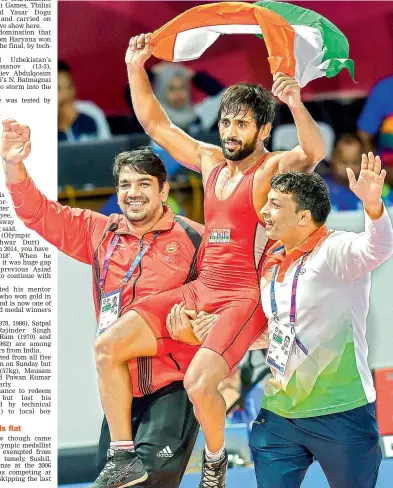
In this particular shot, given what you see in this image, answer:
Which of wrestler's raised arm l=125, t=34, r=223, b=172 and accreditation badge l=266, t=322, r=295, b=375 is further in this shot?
Result: wrestler's raised arm l=125, t=34, r=223, b=172

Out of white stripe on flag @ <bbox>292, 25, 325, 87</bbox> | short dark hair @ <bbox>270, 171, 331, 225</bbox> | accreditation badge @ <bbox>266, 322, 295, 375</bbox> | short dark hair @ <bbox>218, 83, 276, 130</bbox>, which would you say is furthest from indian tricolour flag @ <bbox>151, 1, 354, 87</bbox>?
accreditation badge @ <bbox>266, 322, 295, 375</bbox>

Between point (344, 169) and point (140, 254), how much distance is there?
102 centimetres

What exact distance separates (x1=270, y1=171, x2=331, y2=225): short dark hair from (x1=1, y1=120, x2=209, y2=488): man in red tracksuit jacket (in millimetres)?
458

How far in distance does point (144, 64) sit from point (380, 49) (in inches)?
42.9

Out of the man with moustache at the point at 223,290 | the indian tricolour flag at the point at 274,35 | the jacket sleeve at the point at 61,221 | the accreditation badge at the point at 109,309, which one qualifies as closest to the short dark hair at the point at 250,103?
the man with moustache at the point at 223,290

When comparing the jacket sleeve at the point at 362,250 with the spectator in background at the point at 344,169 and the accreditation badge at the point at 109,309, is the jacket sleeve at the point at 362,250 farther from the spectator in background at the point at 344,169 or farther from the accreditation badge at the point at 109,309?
the accreditation badge at the point at 109,309

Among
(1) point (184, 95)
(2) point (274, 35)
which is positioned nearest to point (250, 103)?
(2) point (274, 35)

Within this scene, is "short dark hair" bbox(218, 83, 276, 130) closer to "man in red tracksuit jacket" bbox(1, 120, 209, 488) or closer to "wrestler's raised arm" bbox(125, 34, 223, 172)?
"wrestler's raised arm" bbox(125, 34, 223, 172)

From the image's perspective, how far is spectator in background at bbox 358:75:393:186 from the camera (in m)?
3.80

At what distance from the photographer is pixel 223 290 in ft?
10.4

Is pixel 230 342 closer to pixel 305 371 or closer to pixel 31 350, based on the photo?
pixel 305 371

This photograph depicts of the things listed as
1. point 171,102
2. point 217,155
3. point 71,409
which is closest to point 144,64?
point 171,102

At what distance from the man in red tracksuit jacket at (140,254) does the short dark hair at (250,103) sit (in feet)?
1.24

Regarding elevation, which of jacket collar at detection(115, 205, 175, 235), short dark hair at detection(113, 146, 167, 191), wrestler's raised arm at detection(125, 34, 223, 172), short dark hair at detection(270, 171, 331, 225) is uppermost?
wrestler's raised arm at detection(125, 34, 223, 172)
